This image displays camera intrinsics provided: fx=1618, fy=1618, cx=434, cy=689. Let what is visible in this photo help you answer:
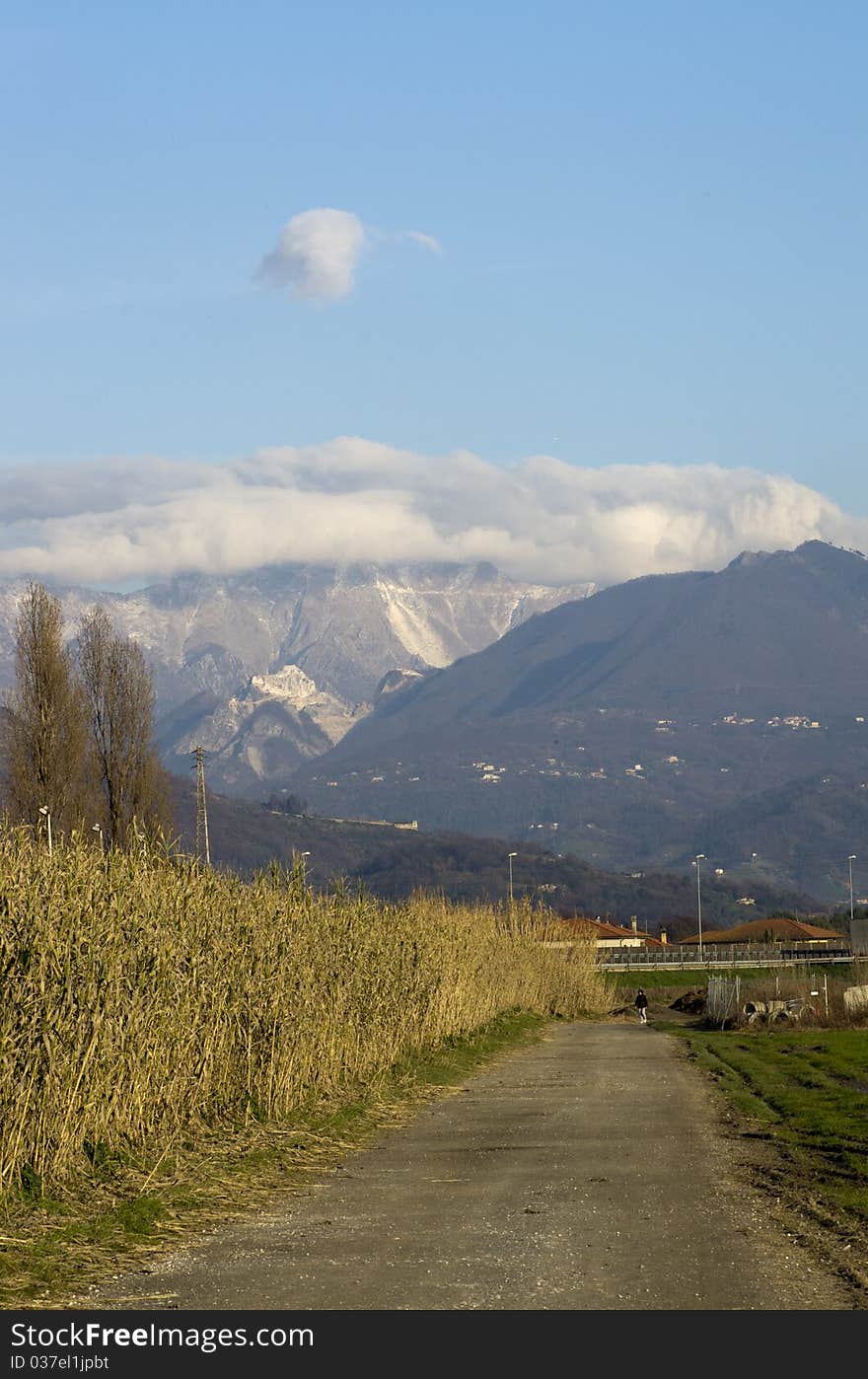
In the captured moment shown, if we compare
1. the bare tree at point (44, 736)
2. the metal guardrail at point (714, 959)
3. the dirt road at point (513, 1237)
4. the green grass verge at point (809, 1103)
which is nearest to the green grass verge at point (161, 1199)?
the dirt road at point (513, 1237)

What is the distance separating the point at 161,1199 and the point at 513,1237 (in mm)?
3106

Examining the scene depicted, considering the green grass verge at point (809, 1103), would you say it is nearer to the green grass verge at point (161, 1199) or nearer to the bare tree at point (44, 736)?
the green grass verge at point (161, 1199)

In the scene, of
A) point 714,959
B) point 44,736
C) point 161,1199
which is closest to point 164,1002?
point 161,1199

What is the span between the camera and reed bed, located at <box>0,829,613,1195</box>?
1366cm

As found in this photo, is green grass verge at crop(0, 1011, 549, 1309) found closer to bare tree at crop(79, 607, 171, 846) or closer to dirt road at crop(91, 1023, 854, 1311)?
dirt road at crop(91, 1023, 854, 1311)

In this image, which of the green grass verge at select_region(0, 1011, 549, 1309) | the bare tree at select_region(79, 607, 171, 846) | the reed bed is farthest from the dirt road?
the bare tree at select_region(79, 607, 171, 846)

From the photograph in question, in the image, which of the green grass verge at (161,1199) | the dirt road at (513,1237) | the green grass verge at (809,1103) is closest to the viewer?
the dirt road at (513,1237)

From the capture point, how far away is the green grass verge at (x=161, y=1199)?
1066cm

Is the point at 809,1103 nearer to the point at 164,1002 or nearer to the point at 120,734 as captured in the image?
the point at 164,1002

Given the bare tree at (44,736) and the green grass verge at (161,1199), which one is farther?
the bare tree at (44,736)

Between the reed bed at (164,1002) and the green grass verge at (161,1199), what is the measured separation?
37cm

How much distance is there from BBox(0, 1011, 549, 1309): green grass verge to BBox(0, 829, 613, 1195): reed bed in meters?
0.37

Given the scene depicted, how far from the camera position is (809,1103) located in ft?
83.1
